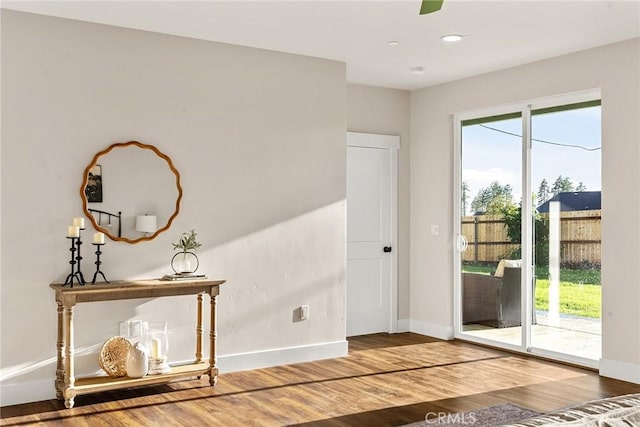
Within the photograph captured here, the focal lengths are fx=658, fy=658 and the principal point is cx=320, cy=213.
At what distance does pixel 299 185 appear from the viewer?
5605 millimetres

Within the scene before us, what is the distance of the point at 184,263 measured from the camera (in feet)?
16.0

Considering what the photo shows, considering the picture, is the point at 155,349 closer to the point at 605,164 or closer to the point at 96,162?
the point at 96,162

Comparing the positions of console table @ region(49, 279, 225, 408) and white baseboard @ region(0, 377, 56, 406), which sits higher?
console table @ region(49, 279, 225, 408)

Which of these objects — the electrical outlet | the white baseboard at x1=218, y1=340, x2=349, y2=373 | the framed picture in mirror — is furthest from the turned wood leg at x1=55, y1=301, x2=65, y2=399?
the electrical outlet

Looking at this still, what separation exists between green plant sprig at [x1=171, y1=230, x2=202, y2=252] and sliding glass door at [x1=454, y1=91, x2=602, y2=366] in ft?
9.40

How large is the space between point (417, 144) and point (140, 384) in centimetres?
390

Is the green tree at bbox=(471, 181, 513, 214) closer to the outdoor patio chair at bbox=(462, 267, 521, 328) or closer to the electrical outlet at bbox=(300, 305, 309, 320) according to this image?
the outdoor patio chair at bbox=(462, 267, 521, 328)

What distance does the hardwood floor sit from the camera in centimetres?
405

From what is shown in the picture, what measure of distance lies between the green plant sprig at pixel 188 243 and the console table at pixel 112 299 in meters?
0.29

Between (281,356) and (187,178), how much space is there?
5.50 feet

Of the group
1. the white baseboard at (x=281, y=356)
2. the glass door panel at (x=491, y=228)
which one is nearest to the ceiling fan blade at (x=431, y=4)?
the white baseboard at (x=281, y=356)

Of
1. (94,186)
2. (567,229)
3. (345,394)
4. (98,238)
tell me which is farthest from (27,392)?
(567,229)

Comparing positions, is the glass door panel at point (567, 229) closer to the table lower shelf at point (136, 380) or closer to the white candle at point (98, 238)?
the table lower shelf at point (136, 380)

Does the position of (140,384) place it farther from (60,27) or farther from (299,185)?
(60,27)
